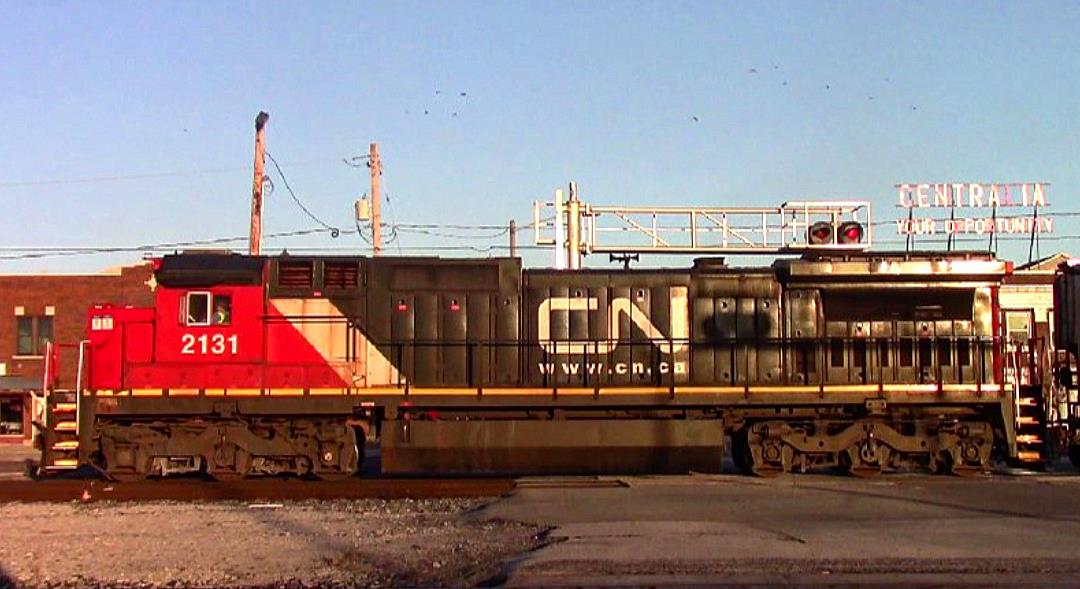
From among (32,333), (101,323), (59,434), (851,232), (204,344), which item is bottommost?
(59,434)

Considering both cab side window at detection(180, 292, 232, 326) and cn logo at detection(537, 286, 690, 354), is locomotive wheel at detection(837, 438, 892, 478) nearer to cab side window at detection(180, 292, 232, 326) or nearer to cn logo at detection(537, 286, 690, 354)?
cn logo at detection(537, 286, 690, 354)

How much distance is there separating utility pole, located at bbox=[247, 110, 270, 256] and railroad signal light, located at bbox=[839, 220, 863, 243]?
15.7m

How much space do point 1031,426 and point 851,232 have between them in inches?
230

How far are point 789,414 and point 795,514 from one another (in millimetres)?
5378

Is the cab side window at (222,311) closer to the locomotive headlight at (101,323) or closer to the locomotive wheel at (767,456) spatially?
the locomotive headlight at (101,323)

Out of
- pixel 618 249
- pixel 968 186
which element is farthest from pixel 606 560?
pixel 968 186

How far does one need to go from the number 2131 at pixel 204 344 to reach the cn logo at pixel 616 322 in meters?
5.36

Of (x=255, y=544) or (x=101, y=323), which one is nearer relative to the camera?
(x=255, y=544)

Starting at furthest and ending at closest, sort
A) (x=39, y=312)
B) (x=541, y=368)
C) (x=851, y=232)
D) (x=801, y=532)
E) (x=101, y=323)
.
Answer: (x=39, y=312) → (x=851, y=232) → (x=541, y=368) → (x=101, y=323) → (x=801, y=532)

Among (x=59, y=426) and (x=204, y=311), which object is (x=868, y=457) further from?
(x=59, y=426)

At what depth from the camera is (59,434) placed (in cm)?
1783

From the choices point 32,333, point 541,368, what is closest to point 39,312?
point 32,333

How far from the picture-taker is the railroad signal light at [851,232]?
2284 cm

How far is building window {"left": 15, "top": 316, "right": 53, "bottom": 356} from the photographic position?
39094 millimetres
